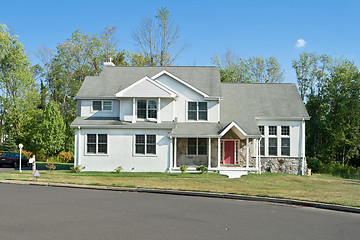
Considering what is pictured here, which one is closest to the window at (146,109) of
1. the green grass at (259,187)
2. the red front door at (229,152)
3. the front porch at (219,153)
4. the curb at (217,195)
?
the front porch at (219,153)

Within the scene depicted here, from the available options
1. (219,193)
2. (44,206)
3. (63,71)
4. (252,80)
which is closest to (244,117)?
(219,193)

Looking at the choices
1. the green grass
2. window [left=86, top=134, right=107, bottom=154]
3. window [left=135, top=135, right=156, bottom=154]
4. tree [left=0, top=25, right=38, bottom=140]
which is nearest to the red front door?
the green grass

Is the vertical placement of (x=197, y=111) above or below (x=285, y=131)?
above

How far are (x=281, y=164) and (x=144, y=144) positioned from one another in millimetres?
10968

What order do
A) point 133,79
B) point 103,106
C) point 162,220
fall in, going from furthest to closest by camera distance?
point 133,79
point 103,106
point 162,220

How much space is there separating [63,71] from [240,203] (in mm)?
49434

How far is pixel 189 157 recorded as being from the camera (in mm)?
28594

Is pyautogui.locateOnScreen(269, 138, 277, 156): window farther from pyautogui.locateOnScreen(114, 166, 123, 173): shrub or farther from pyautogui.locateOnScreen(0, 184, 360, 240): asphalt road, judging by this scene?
pyautogui.locateOnScreen(0, 184, 360, 240): asphalt road

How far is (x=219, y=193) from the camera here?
53.0 ft

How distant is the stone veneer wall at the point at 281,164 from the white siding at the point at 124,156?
8.19 metres

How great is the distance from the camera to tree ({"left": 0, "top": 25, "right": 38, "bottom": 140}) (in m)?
50.0

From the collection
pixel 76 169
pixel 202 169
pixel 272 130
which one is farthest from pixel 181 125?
pixel 76 169

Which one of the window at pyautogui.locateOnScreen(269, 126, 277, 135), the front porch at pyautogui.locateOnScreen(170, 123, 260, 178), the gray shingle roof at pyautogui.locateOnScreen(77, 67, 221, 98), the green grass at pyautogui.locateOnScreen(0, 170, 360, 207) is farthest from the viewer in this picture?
the window at pyautogui.locateOnScreen(269, 126, 277, 135)

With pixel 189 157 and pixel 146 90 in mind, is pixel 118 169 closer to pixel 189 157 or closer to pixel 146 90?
pixel 189 157
